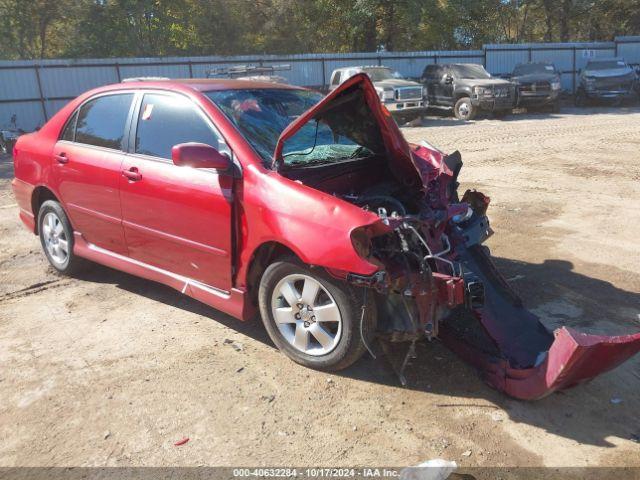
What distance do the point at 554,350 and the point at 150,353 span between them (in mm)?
2587

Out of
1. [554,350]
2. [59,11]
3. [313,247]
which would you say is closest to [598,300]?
[554,350]

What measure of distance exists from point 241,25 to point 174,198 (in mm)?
27428

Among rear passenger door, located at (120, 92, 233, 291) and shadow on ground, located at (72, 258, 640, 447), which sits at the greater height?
rear passenger door, located at (120, 92, 233, 291)

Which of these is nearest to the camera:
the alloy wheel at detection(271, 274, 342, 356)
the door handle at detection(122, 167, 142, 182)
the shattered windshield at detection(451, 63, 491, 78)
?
the alloy wheel at detection(271, 274, 342, 356)

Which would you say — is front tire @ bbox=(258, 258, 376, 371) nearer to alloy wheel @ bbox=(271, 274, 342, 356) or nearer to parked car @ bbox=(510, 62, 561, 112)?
alloy wheel @ bbox=(271, 274, 342, 356)

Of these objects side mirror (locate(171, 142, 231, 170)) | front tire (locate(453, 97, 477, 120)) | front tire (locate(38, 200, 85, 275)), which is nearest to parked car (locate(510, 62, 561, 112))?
front tire (locate(453, 97, 477, 120))

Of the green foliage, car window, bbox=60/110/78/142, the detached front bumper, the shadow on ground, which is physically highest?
the green foliage

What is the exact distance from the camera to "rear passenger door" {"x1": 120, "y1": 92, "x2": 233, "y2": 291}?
389 cm

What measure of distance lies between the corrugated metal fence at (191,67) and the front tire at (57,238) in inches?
564

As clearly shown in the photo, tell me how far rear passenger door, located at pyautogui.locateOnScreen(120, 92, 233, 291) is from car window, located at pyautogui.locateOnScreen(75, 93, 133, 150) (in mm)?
194

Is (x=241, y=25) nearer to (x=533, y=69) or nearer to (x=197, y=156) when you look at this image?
(x=533, y=69)

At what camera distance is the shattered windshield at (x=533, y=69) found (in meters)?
21.5

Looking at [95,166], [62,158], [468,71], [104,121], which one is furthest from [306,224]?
[468,71]

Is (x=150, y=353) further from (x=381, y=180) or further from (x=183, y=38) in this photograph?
(x=183, y=38)
